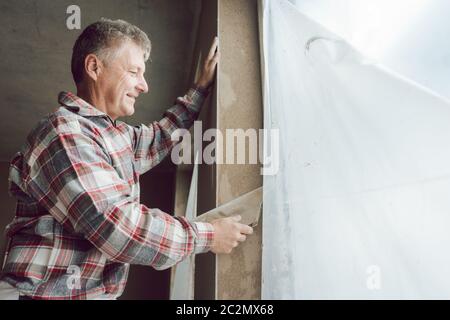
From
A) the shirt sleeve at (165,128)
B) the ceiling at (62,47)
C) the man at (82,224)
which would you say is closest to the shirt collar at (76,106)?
the man at (82,224)

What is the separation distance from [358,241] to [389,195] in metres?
0.10

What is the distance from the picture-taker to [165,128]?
1.41 meters

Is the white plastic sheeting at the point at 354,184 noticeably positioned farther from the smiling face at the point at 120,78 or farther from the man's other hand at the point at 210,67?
the smiling face at the point at 120,78

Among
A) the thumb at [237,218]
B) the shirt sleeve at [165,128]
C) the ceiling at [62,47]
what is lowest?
the thumb at [237,218]

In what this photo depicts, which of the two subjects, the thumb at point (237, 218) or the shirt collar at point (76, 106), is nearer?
the thumb at point (237, 218)

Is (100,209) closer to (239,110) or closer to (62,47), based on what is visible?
(239,110)

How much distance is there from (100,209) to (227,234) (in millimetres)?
307

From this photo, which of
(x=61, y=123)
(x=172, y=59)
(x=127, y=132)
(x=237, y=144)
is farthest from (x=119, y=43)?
(x=172, y=59)

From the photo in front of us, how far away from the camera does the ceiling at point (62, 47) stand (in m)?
2.03

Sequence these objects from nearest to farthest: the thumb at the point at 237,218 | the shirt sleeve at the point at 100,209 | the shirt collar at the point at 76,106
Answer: the shirt sleeve at the point at 100,209, the thumb at the point at 237,218, the shirt collar at the point at 76,106

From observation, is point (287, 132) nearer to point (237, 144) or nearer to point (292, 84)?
point (292, 84)

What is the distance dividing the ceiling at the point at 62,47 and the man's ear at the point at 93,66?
3.13 ft

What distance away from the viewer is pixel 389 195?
653 millimetres

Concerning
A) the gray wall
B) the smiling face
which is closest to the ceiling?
the gray wall
